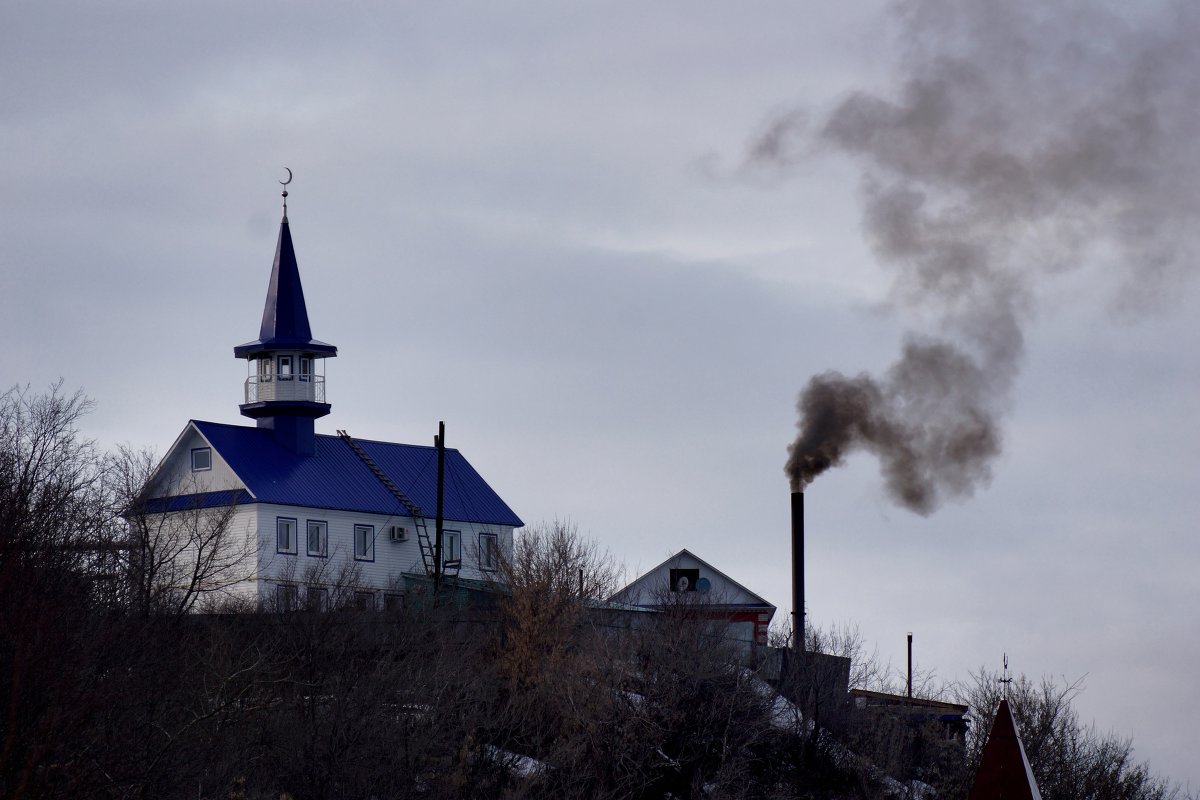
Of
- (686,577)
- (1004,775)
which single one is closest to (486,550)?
(686,577)

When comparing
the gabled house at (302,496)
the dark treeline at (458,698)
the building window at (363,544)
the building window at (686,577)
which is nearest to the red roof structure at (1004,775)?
the dark treeline at (458,698)

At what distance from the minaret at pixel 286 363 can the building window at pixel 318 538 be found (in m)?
3.19

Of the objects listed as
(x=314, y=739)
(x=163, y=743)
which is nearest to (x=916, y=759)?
(x=314, y=739)

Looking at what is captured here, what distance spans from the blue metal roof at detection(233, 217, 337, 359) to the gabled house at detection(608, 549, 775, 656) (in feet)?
45.1

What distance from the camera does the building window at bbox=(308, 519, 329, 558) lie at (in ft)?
171

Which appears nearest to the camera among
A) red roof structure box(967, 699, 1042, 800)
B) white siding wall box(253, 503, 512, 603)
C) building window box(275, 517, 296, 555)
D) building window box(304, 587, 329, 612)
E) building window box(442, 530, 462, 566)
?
red roof structure box(967, 699, 1042, 800)

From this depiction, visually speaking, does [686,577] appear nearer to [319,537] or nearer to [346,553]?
[346,553]

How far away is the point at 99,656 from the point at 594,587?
1780 cm

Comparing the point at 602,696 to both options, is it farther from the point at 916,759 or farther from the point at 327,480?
the point at 327,480

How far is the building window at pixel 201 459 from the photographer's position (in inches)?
2076

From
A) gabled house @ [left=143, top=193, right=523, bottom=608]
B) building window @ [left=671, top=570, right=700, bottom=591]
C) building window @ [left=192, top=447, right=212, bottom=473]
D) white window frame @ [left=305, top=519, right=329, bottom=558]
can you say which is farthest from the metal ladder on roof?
building window @ [left=671, top=570, right=700, bottom=591]

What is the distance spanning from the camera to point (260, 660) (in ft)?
105

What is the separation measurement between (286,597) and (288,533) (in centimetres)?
964

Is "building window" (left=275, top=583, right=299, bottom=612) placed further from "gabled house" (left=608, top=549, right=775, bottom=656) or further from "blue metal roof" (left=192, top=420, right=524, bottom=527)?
"gabled house" (left=608, top=549, right=775, bottom=656)
